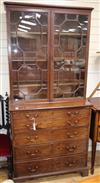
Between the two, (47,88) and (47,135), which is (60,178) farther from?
(47,88)

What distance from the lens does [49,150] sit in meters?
2.28

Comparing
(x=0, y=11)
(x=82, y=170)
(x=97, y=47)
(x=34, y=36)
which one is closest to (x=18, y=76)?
(x=34, y=36)

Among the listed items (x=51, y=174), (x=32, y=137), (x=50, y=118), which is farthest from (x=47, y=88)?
(x=51, y=174)

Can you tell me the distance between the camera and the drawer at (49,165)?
2273mm

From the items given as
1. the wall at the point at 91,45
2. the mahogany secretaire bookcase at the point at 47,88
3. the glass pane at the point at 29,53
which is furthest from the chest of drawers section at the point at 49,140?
the wall at the point at 91,45

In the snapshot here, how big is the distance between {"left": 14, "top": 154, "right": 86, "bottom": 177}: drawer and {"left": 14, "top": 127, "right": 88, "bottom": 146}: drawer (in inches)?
9.9

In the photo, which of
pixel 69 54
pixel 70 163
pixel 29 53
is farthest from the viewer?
pixel 70 163

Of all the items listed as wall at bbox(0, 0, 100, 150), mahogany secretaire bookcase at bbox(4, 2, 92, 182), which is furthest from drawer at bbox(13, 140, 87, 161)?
wall at bbox(0, 0, 100, 150)

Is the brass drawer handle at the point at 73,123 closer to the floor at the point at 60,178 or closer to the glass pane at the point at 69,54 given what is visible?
the glass pane at the point at 69,54

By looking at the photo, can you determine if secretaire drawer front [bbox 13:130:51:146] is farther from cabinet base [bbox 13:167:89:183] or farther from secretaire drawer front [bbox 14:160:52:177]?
cabinet base [bbox 13:167:89:183]

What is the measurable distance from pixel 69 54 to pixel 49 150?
3.60 feet

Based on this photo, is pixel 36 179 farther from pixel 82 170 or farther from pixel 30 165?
pixel 82 170

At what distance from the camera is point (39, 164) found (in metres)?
2.30

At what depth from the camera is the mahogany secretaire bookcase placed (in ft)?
6.88
